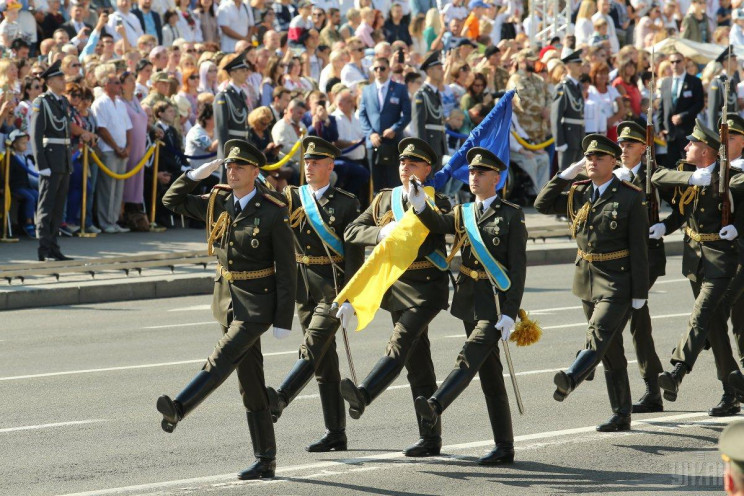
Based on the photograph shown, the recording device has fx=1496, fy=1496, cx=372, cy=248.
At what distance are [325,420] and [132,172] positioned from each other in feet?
35.6

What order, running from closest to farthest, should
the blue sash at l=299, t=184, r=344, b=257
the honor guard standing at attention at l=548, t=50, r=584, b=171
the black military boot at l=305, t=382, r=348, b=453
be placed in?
the black military boot at l=305, t=382, r=348, b=453
the blue sash at l=299, t=184, r=344, b=257
the honor guard standing at attention at l=548, t=50, r=584, b=171

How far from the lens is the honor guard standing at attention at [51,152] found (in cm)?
1784

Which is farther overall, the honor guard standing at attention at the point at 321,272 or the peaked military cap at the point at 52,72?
→ the peaked military cap at the point at 52,72

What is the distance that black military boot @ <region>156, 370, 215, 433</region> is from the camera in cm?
858

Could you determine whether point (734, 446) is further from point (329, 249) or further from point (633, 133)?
point (633, 133)

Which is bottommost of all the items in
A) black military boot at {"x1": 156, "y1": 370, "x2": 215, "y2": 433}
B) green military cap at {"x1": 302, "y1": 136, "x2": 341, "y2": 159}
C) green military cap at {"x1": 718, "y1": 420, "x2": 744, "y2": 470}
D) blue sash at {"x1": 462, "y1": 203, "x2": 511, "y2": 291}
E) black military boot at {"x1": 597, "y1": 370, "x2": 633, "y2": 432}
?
black military boot at {"x1": 597, "y1": 370, "x2": 633, "y2": 432}

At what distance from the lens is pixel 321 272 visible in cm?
1008

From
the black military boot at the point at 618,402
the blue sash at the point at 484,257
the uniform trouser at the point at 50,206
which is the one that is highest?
the blue sash at the point at 484,257

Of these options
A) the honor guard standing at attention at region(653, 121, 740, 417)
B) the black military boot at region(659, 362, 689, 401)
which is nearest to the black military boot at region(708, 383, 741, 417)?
the honor guard standing at attention at region(653, 121, 740, 417)

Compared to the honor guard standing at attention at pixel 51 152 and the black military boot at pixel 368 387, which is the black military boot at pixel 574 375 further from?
the honor guard standing at attention at pixel 51 152

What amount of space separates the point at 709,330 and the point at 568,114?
1123cm

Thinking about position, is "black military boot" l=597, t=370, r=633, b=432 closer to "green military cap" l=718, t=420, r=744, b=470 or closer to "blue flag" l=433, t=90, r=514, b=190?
"blue flag" l=433, t=90, r=514, b=190

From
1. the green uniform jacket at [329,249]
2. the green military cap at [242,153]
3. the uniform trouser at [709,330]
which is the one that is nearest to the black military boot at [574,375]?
the uniform trouser at [709,330]

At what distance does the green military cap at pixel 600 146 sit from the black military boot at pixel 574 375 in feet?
4.57
